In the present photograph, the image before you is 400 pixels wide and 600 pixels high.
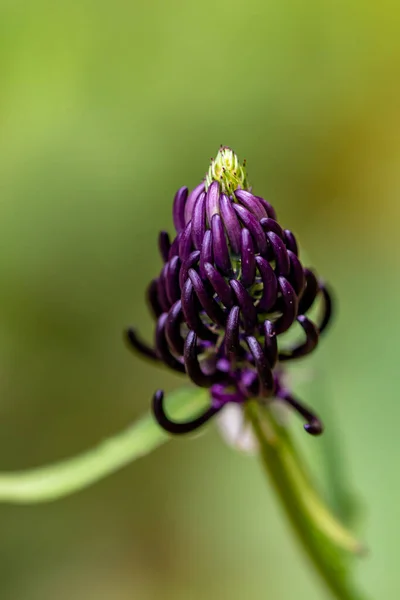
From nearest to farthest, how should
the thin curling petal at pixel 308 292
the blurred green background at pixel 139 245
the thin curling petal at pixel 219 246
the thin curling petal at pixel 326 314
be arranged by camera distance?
1. the thin curling petal at pixel 219 246
2. the thin curling petal at pixel 308 292
3. the thin curling petal at pixel 326 314
4. the blurred green background at pixel 139 245

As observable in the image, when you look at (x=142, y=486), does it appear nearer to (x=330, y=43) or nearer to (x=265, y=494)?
(x=265, y=494)

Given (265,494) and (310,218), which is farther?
(310,218)

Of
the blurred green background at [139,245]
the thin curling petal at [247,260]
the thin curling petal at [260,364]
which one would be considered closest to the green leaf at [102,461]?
the thin curling petal at [260,364]

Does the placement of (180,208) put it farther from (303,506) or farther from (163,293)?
(303,506)

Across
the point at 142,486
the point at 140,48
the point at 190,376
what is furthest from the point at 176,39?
the point at 190,376

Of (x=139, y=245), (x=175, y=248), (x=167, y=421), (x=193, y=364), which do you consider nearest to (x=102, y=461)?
(x=167, y=421)

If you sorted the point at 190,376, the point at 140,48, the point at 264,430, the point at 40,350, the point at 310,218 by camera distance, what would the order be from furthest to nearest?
the point at 310,218
the point at 140,48
the point at 40,350
the point at 264,430
the point at 190,376

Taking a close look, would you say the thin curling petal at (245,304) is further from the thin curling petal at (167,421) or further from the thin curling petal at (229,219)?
the thin curling petal at (167,421)
